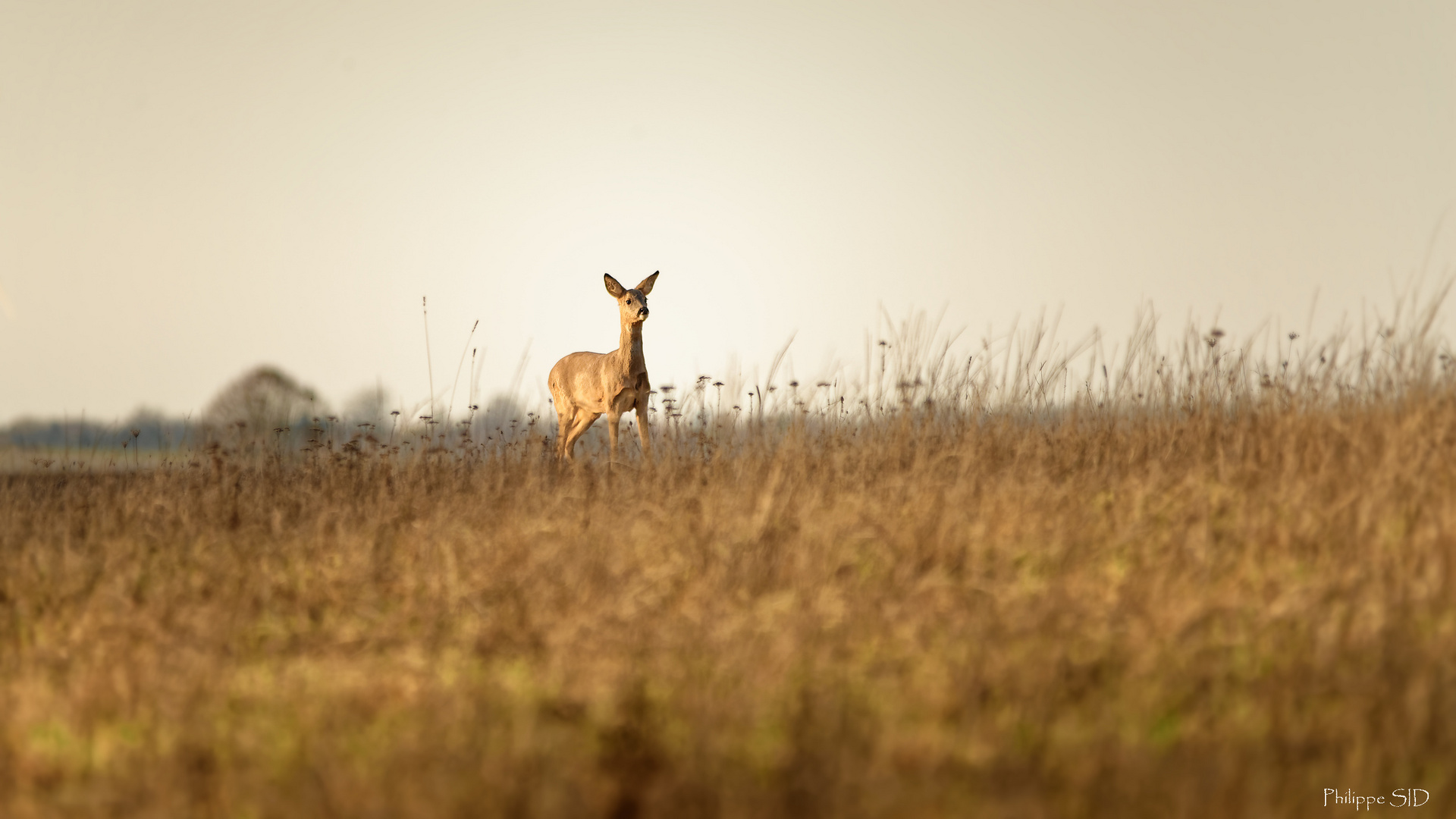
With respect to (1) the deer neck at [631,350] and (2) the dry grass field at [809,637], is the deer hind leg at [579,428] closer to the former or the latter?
(1) the deer neck at [631,350]

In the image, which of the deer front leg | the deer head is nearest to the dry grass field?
the deer front leg

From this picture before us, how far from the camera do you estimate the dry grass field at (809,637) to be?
248 centimetres

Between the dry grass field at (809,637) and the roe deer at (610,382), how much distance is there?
3.52m

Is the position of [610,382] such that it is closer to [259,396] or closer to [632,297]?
[632,297]

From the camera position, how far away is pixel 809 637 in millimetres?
3303

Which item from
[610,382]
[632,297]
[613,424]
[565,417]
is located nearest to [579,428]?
[565,417]

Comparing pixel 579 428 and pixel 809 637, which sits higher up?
pixel 579 428

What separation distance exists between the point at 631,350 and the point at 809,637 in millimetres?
6991

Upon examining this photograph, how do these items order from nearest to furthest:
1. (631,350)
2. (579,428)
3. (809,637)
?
(809,637)
(631,350)
(579,428)

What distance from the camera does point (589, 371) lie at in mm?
10883

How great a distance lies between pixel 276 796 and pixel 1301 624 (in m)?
3.27

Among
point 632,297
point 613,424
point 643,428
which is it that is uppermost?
point 632,297

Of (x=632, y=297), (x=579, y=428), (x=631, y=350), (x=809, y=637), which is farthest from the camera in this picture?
(x=579, y=428)

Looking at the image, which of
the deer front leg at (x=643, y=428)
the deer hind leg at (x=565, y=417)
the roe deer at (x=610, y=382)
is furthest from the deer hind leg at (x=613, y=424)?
the deer hind leg at (x=565, y=417)
